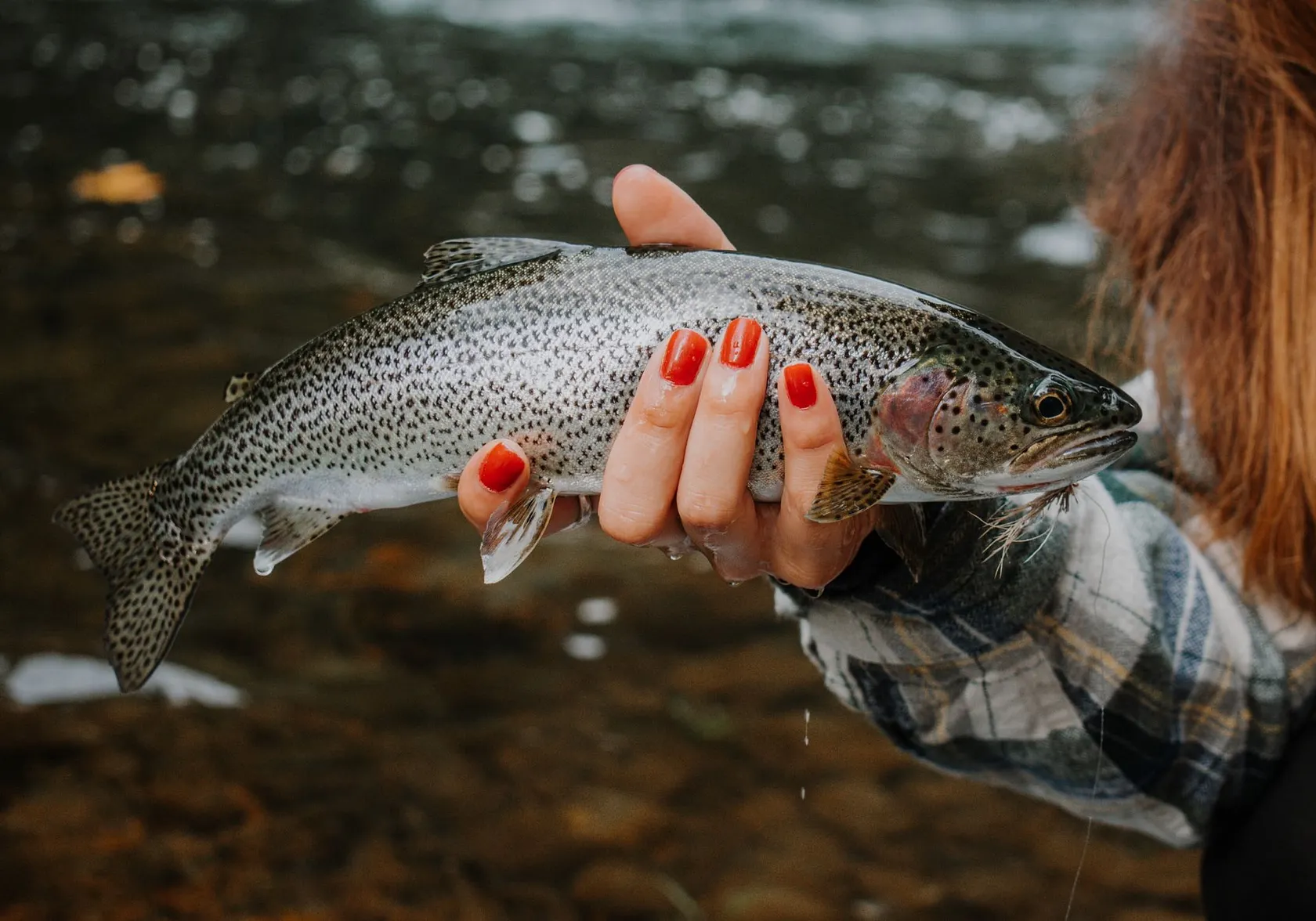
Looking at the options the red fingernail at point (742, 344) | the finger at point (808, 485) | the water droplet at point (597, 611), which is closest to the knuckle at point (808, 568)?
the finger at point (808, 485)

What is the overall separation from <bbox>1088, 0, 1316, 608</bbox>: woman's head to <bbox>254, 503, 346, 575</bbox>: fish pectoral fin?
72.9 inches

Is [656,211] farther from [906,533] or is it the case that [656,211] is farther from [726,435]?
[906,533]

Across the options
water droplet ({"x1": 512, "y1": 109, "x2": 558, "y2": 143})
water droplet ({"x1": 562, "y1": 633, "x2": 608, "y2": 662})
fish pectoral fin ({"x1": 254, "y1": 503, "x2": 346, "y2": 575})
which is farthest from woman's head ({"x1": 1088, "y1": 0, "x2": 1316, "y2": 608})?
water droplet ({"x1": 512, "y1": 109, "x2": 558, "y2": 143})

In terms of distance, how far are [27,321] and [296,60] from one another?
9.05 m

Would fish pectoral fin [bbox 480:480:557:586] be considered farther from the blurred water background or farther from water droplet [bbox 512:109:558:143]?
water droplet [bbox 512:109:558:143]

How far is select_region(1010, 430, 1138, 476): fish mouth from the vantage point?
1.81m

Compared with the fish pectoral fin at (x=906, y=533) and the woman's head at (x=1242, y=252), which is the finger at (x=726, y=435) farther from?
the woman's head at (x=1242, y=252)

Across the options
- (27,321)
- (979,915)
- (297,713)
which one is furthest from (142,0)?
(979,915)

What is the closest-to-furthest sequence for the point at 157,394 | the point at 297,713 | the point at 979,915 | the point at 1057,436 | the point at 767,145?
1. the point at 1057,436
2. the point at 979,915
3. the point at 297,713
4. the point at 157,394
5. the point at 767,145

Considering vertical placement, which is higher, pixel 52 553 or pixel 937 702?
pixel 937 702

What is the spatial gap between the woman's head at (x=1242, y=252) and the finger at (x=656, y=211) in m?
1.17

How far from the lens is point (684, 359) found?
73.9 inches

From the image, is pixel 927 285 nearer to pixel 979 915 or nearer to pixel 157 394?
pixel 157 394

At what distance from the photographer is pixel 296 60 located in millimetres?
14164
